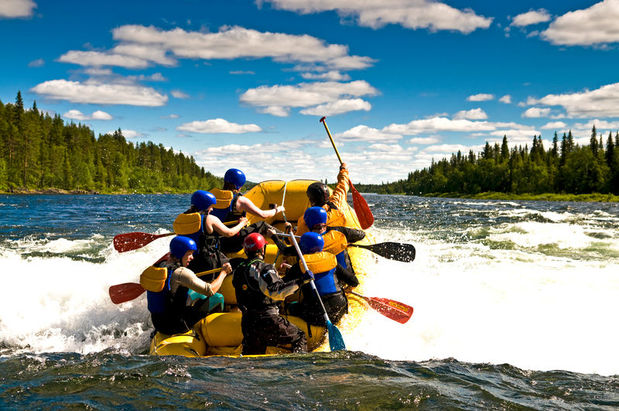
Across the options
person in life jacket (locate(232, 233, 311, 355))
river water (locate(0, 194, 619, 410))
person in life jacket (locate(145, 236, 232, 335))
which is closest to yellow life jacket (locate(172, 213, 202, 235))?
person in life jacket (locate(145, 236, 232, 335))

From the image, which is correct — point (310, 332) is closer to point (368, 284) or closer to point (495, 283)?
point (368, 284)

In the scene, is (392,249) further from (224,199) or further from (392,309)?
(224,199)

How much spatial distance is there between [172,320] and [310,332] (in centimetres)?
149

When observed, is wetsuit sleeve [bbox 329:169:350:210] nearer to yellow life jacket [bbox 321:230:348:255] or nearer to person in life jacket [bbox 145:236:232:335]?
yellow life jacket [bbox 321:230:348:255]

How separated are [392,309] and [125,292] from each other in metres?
3.22

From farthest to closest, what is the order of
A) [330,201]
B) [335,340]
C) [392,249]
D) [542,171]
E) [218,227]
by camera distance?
[542,171] < [330,201] < [392,249] < [218,227] < [335,340]

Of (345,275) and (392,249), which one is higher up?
(392,249)

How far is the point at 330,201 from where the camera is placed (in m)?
7.34

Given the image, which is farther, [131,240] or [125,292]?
[131,240]

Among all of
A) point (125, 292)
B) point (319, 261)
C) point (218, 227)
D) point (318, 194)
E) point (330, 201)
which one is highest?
point (318, 194)

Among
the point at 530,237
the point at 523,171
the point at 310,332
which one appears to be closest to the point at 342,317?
the point at 310,332

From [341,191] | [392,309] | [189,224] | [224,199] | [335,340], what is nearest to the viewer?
[335,340]

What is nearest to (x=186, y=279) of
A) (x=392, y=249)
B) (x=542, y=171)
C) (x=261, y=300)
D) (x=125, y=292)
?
(x=261, y=300)

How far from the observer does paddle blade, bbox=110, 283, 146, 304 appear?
5789 mm
